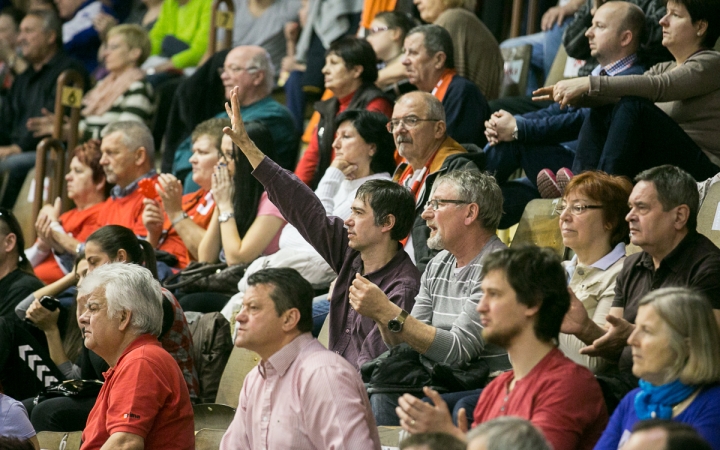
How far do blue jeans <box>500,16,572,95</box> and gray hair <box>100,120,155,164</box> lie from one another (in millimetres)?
2164

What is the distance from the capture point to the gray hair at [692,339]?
2771mm

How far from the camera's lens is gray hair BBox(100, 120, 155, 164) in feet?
20.5

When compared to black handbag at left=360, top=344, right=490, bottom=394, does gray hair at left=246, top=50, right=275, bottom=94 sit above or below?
above

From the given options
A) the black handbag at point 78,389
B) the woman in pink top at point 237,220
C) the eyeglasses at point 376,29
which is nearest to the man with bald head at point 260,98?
the eyeglasses at point 376,29

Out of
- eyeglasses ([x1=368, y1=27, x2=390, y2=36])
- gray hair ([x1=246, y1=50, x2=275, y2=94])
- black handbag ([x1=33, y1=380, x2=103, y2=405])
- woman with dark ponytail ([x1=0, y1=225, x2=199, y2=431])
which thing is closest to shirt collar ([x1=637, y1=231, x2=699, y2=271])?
woman with dark ponytail ([x1=0, y1=225, x2=199, y2=431])

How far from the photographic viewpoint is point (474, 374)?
3.64 m

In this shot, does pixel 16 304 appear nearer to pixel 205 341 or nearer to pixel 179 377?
pixel 205 341

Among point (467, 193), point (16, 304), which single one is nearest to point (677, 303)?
point (467, 193)

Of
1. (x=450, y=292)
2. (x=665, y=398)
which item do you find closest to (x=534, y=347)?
(x=665, y=398)

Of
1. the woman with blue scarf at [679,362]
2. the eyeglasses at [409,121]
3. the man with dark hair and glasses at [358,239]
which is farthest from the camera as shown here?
the eyeglasses at [409,121]

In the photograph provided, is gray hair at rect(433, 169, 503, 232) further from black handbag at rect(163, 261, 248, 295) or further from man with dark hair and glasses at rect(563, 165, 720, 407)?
black handbag at rect(163, 261, 248, 295)

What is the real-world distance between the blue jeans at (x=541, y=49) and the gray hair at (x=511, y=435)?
14.0 ft

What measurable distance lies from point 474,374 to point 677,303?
972 millimetres

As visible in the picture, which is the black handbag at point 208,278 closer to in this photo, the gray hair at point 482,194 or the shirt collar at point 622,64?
the gray hair at point 482,194
